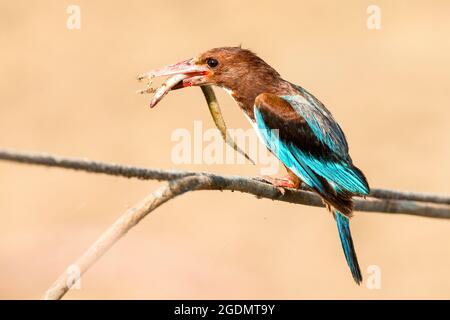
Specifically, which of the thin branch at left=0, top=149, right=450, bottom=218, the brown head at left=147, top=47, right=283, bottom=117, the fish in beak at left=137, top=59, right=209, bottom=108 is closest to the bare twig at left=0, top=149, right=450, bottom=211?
the thin branch at left=0, top=149, right=450, bottom=218

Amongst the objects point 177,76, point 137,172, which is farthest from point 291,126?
point 137,172

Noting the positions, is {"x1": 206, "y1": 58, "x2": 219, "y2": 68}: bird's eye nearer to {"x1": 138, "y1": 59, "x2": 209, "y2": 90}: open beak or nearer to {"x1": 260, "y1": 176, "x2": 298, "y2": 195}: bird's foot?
{"x1": 138, "y1": 59, "x2": 209, "y2": 90}: open beak

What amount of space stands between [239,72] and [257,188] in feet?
2.40

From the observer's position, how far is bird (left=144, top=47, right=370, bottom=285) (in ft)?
8.20

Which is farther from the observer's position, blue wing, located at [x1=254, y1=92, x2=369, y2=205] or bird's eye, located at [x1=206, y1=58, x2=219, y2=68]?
bird's eye, located at [x1=206, y1=58, x2=219, y2=68]

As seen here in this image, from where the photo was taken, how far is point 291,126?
271 cm

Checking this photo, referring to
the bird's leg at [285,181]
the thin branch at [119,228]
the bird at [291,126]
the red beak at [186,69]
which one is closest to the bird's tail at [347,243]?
the bird at [291,126]

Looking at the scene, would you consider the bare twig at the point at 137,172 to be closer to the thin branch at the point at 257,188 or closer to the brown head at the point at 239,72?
the thin branch at the point at 257,188

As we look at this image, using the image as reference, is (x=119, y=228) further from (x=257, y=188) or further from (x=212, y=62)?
(x=212, y=62)

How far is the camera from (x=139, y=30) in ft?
26.0

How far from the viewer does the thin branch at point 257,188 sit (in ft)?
5.05

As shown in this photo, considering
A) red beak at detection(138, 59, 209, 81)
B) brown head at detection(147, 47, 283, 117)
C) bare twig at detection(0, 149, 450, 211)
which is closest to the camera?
bare twig at detection(0, 149, 450, 211)

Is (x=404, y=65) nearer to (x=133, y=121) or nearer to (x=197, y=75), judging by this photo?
(x=133, y=121)
